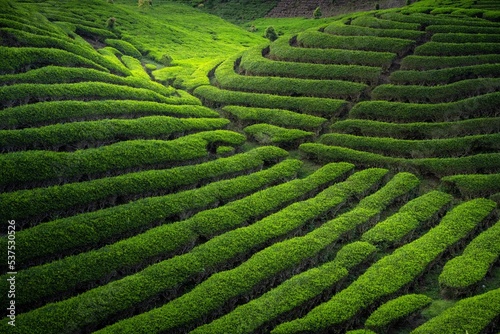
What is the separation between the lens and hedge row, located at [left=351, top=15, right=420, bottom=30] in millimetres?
37031

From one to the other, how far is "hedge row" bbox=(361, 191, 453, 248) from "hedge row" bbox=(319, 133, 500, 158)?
344 cm

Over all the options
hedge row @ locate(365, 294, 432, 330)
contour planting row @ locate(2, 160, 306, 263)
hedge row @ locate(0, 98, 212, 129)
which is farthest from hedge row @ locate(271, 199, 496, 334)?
hedge row @ locate(0, 98, 212, 129)

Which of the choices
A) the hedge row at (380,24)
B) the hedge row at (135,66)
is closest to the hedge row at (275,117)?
the hedge row at (135,66)

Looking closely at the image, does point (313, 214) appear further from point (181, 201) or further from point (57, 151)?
point (57, 151)

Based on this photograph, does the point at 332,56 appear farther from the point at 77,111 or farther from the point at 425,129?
the point at 77,111

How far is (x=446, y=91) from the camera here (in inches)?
1138

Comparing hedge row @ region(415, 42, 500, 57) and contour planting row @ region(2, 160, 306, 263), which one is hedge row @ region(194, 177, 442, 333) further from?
hedge row @ region(415, 42, 500, 57)

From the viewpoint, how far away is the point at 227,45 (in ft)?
179

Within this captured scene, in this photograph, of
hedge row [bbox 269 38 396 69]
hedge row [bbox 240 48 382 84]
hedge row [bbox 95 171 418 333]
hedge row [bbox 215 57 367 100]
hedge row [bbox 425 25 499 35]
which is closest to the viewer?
hedge row [bbox 95 171 418 333]

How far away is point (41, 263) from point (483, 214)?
18.0 metres

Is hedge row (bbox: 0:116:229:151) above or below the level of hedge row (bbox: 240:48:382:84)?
below

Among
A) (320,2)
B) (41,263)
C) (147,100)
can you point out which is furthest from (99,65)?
(320,2)

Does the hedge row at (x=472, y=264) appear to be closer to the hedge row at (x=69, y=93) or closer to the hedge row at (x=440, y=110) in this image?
the hedge row at (x=440, y=110)

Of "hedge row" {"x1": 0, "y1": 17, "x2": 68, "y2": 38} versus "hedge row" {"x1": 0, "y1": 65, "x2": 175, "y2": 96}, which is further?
"hedge row" {"x1": 0, "y1": 17, "x2": 68, "y2": 38}
